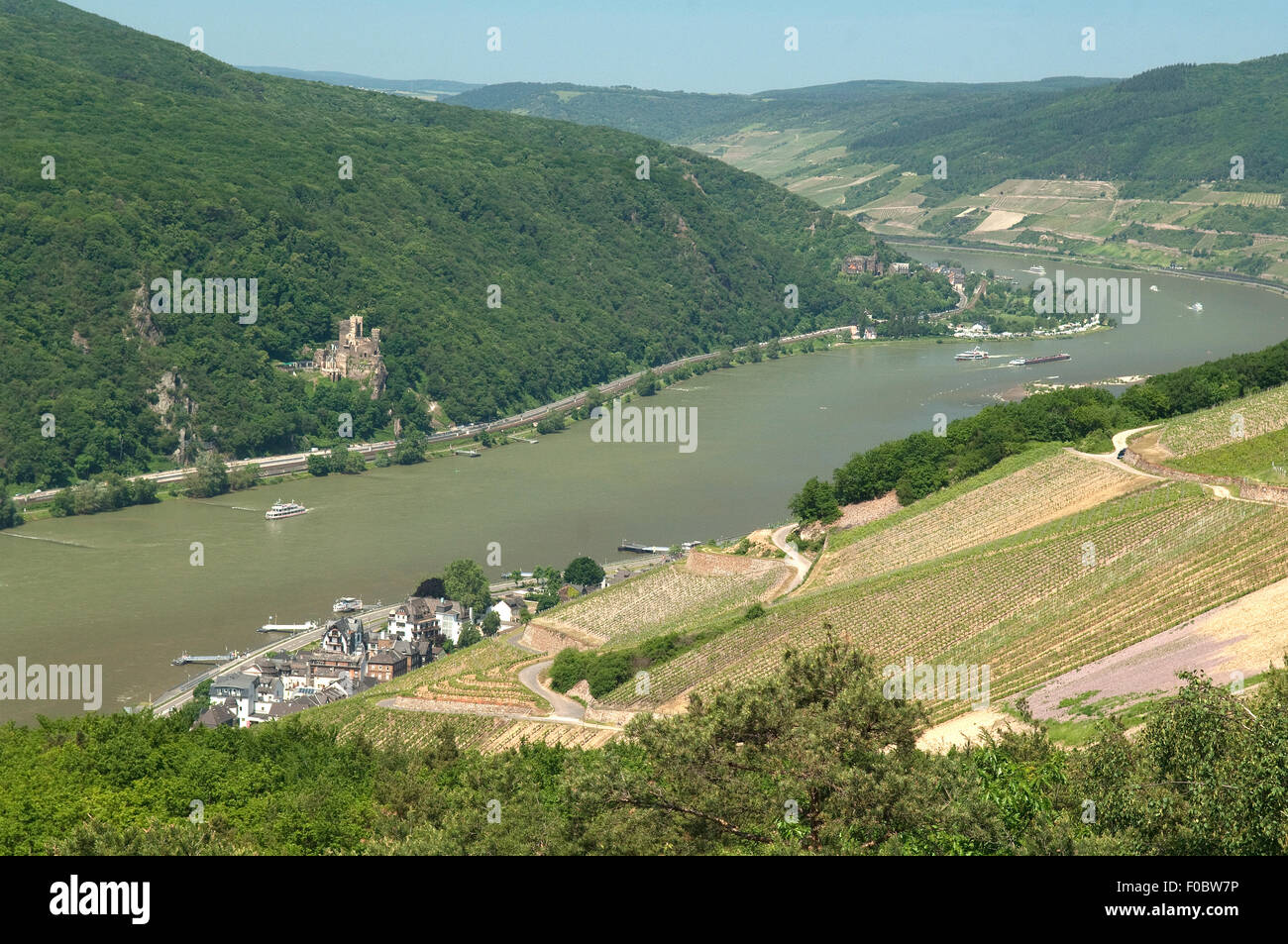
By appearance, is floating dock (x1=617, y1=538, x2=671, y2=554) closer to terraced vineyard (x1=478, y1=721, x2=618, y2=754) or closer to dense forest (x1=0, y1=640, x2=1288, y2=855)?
terraced vineyard (x1=478, y1=721, x2=618, y2=754)

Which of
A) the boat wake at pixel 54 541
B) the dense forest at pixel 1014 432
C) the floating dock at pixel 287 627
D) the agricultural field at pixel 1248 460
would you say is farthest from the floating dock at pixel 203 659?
the agricultural field at pixel 1248 460

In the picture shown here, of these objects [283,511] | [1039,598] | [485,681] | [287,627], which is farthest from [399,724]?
[283,511]

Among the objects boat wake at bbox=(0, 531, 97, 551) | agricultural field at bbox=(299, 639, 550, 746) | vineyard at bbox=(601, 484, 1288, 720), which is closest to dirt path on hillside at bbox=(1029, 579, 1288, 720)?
vineyard at bbox=(601, 484, 1288, 720)

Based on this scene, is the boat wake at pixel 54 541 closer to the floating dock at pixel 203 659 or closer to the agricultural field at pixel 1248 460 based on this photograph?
the floating dock at pixel 203 659
